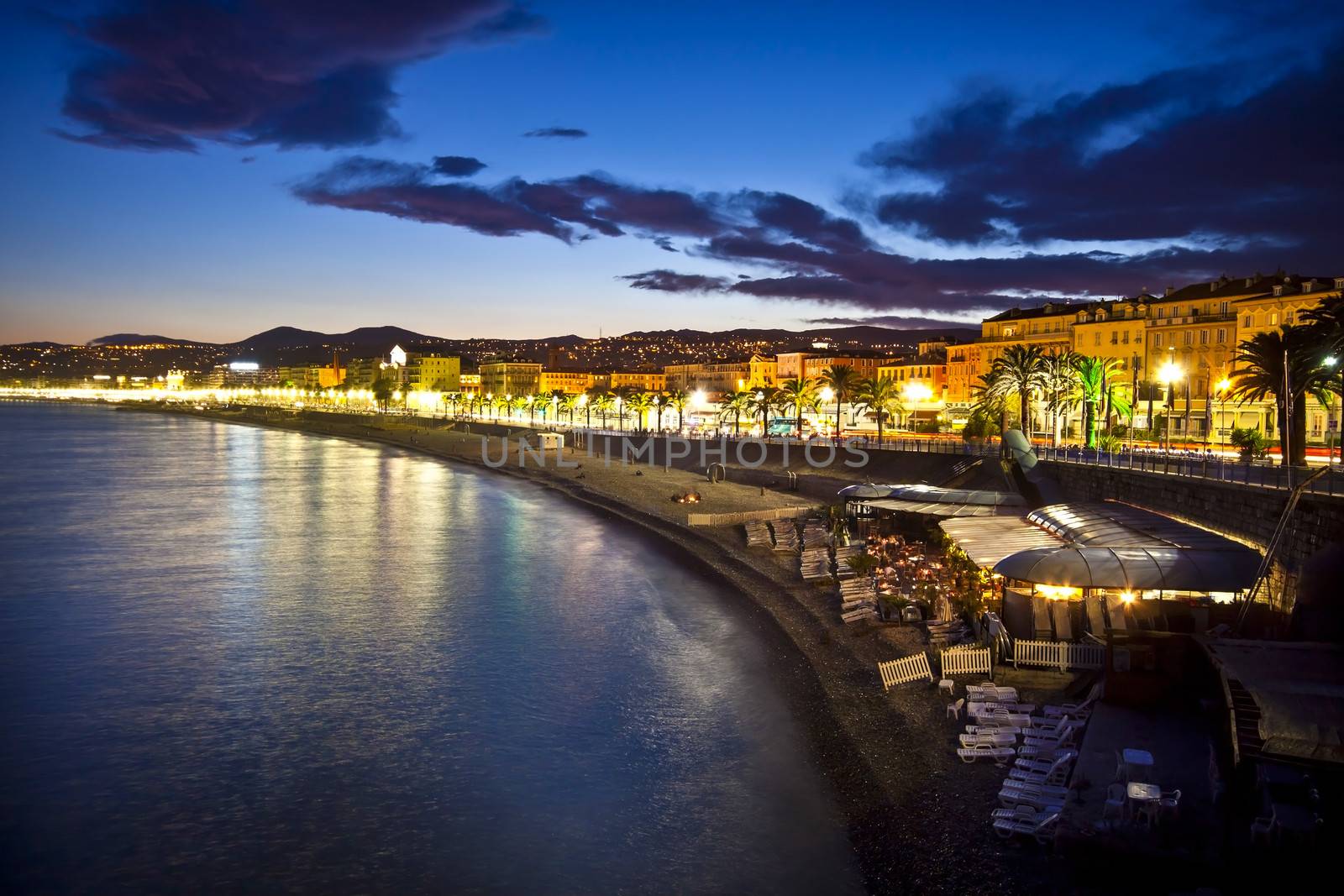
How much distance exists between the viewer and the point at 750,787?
63.4ft

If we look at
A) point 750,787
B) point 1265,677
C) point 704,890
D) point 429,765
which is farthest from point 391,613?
point 1265,677

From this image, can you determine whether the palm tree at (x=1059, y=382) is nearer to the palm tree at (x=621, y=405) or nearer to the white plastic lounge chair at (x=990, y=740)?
the white plastic lounge chair at (x=990, y=740)

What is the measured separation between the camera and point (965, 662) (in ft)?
71.3

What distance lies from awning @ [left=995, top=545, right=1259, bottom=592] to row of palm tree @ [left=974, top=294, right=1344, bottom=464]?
10.8 metres

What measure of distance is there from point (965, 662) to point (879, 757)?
396 centimetres

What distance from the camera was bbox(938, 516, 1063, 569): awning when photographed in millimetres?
27672

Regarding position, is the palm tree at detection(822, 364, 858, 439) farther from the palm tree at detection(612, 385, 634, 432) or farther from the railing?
the palm tree at detection(612, 385, 634, 432)

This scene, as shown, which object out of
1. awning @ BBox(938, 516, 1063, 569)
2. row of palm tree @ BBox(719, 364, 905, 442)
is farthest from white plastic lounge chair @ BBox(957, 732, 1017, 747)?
row of palm tree @ BBox(719, 364, 905, 442)

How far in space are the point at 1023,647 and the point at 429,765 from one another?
13.2 meters

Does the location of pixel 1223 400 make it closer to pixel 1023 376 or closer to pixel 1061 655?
pixel 1023 376

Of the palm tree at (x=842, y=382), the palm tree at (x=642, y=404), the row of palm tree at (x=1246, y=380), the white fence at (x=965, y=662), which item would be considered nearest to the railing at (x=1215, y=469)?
the row of palm tree at (x=1246, y=380)

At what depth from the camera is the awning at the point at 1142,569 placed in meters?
22.0

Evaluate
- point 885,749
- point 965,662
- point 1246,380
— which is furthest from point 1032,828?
point 1246,380

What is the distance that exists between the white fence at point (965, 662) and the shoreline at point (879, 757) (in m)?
0.82
